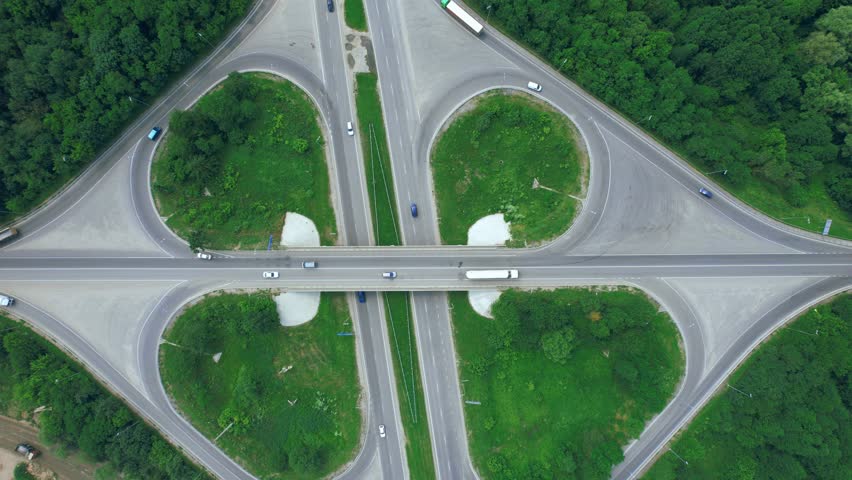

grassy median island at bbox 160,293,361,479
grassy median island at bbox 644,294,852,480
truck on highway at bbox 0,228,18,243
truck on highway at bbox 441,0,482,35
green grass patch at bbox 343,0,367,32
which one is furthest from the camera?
green grass patch at bbox 343,0,367,32

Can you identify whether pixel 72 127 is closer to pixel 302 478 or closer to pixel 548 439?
pixel 302 478

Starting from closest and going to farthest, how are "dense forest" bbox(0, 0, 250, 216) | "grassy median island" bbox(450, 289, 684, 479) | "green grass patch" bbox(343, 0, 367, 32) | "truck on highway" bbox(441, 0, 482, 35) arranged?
1. "dense forest" bbox(0, 0, 250, 216)
2. "grassy median island" bbox(450, 289, 684, 479)
3. "truck on highway" bbox(441, 0, 482, 35)
4. "green grass patch" bbox(343, 0, 367, 32)

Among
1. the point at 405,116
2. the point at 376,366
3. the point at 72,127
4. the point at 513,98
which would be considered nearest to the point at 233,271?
the point at 376,366

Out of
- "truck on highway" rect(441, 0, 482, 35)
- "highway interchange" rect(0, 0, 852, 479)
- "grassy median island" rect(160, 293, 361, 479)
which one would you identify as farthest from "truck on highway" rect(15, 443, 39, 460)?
"truck on highway" rect(441, 0, 482, 35)

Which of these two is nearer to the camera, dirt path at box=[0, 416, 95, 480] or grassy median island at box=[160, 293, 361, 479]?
grassy median island at box=[160, 293, 361, 479]

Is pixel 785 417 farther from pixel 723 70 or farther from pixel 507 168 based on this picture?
pixel 507 168

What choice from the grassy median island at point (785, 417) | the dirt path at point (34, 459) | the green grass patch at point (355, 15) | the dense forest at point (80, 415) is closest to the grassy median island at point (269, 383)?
the dense forest at point (80, 415)

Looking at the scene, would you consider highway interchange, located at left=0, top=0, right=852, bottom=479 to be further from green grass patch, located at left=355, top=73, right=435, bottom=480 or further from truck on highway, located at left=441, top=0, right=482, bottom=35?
truck on highway, located at left=441, top=0, right=482, bottom=35
